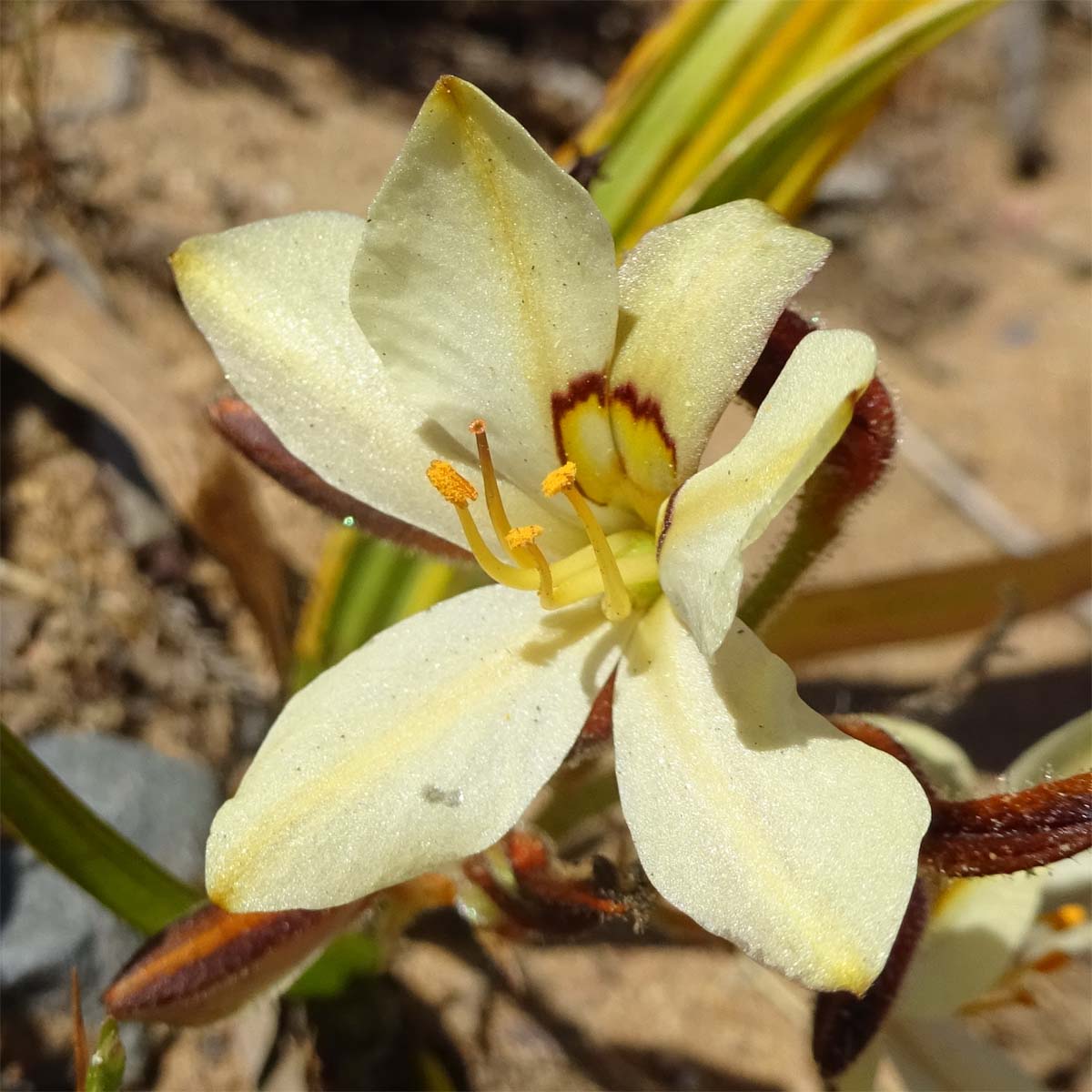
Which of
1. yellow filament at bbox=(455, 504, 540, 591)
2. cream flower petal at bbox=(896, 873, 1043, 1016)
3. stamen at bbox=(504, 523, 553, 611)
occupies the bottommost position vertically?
cream flower petal at bbox=(896, 873, 1043, 1016)

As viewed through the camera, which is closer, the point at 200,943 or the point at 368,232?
the point at 368,232

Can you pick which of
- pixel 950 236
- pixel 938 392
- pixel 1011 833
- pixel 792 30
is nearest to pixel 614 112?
pixel 792 30

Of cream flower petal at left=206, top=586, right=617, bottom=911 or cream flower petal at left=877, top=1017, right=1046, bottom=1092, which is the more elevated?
cream flower petal at left=206, top=586, right=617, bottom=911

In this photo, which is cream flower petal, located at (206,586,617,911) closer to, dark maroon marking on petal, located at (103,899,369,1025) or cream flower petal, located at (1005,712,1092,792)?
dark maroon marking on petal, located at (103,899,369,1025)

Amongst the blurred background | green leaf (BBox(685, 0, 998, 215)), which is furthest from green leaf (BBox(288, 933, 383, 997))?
green leaf (BBox(685, 0, 998, 215))

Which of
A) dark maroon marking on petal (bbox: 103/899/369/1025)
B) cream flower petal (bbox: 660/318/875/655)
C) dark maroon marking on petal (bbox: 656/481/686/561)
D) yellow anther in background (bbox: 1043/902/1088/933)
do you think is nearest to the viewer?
cream flower petal (bbox: 660/318/875/655)

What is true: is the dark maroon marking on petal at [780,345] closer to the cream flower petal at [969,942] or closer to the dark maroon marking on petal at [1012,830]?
the dark maroon marking on petal at [1012,830]

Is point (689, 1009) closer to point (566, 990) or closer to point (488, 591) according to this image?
point (566, 990)
